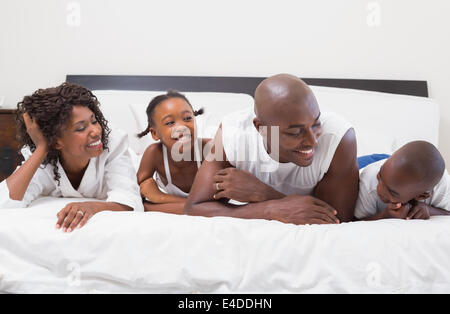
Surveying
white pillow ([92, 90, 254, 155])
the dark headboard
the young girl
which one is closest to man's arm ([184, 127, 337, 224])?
the young girl

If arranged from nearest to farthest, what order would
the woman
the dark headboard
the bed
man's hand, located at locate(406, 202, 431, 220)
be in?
the bed → man's hand, located at locate(406, 202, 431, 220) → the woman → the dark headboard

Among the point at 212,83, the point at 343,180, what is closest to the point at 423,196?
the point at 343,180

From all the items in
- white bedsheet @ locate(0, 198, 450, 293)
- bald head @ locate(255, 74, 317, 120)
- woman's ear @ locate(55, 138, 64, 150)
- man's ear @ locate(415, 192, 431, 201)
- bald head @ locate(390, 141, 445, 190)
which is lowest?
white bedsheet @ locate(0, 198, 450, 293)

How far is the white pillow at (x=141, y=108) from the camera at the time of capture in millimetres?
2164

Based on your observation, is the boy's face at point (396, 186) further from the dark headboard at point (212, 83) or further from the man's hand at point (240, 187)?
the dark headboard at point (212, 83)

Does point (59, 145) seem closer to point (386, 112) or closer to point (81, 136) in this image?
point (81, 136)

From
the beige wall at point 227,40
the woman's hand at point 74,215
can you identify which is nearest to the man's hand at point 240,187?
the woman's hand at point 74,215

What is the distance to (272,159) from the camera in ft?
4.38

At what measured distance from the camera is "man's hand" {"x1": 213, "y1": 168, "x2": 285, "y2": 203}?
4.09 ft

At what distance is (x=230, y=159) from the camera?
4.41 feet

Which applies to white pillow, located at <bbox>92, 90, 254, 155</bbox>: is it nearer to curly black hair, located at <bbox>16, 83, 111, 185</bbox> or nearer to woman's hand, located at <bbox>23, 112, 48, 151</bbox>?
curly black hair, located at <bbox>16, 83, 111, 185</bbox>

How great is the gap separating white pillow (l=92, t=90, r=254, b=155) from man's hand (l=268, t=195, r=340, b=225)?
940 mm
